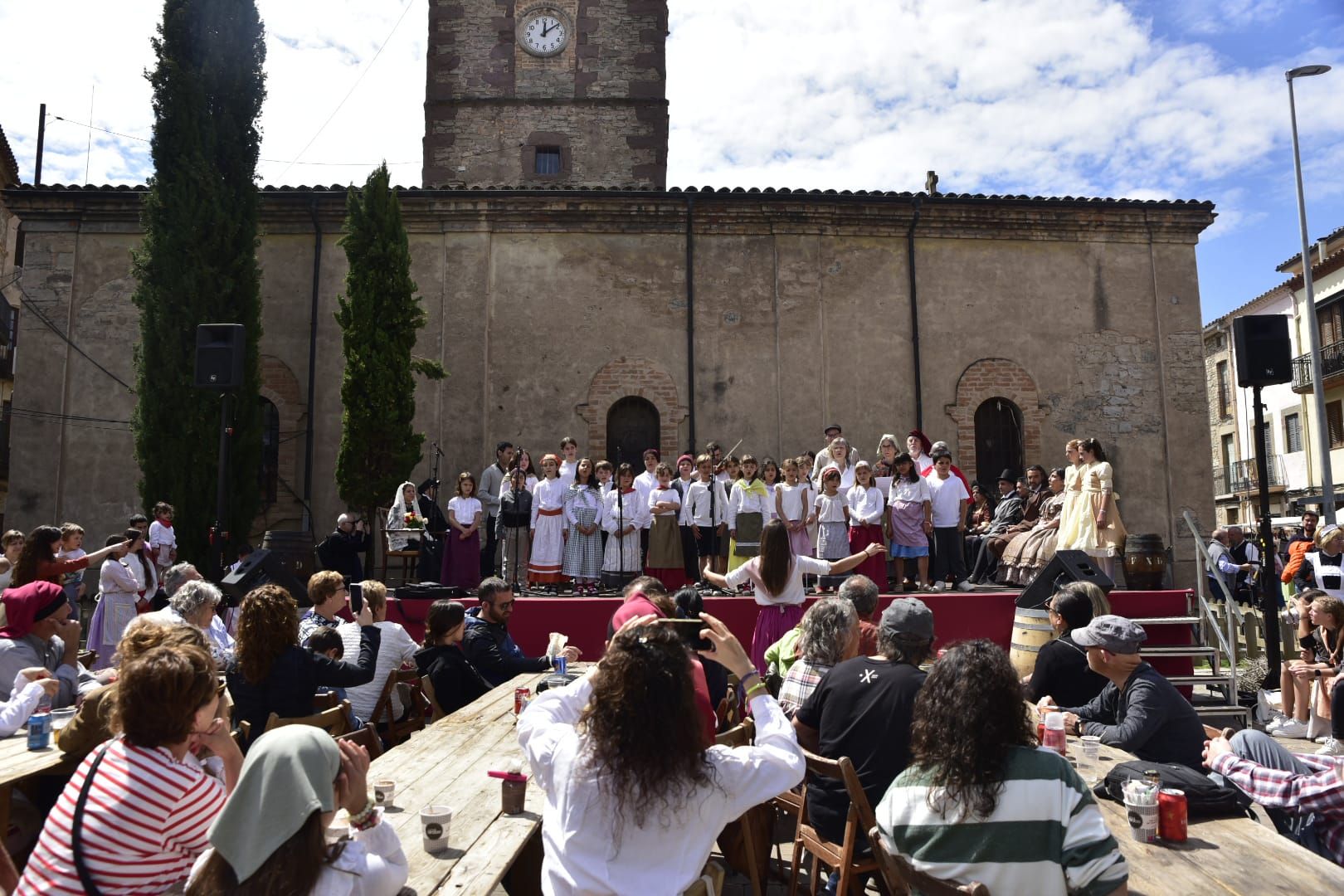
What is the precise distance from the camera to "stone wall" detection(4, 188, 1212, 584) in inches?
627

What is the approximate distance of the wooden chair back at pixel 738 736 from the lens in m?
4.03

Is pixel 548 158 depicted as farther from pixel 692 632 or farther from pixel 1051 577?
pixel 692 632

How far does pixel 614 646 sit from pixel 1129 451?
16003mm

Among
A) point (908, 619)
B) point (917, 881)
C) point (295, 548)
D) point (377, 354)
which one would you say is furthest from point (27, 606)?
point (377, 354)

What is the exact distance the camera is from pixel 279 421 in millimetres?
16000

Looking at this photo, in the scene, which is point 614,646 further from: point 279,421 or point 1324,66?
point 1324,66

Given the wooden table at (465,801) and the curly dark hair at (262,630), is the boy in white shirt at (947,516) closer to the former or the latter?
the wooden table at (465,801)

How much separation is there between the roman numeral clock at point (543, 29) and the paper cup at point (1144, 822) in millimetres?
21507

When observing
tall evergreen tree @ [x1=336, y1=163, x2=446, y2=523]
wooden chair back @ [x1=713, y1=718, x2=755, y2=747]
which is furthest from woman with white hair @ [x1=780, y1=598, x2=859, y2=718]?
tall evergreen tree @ [x1=336, y1=163, x2=446, y2=523]

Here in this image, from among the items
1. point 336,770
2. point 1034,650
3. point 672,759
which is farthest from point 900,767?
point 1034,650

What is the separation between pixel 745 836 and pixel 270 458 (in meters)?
14.0

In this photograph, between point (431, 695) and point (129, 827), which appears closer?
point (129, 827)

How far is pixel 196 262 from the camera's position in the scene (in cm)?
1467

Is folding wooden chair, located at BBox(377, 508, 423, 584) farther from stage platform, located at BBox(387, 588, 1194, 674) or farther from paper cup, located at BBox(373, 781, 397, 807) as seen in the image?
paper cup, located at BBox(373, 781, 397, 807)
